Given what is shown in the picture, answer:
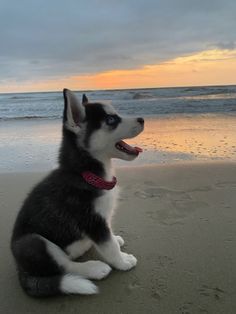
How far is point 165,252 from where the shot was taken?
306cm

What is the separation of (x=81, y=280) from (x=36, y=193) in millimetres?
690

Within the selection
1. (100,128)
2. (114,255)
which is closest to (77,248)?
(114,255)

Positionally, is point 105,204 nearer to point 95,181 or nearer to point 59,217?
point 95,181

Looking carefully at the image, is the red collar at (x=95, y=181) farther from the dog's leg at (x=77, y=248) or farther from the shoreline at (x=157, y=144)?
the shoreline at (x=157, y=144)

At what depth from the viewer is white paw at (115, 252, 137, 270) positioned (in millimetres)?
2814

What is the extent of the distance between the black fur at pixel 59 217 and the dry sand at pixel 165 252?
165 millimetres

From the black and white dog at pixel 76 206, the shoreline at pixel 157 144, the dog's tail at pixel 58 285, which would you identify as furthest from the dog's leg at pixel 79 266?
the shoreline at pixel 157 144

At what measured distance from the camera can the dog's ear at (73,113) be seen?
2.55 m

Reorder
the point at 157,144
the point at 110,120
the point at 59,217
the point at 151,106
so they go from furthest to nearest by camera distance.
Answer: the point at 151,106 → the point at 157,144 → the point at 110,120 → the point at 59,217

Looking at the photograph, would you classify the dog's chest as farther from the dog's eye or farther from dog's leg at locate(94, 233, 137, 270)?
the dog's eye

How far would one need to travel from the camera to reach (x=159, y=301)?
2.45 metres

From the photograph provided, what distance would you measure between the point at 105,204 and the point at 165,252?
2.23 ft

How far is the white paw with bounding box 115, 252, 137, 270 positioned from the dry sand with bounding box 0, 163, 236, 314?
4 cm

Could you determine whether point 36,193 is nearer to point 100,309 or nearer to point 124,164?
point 100,309
